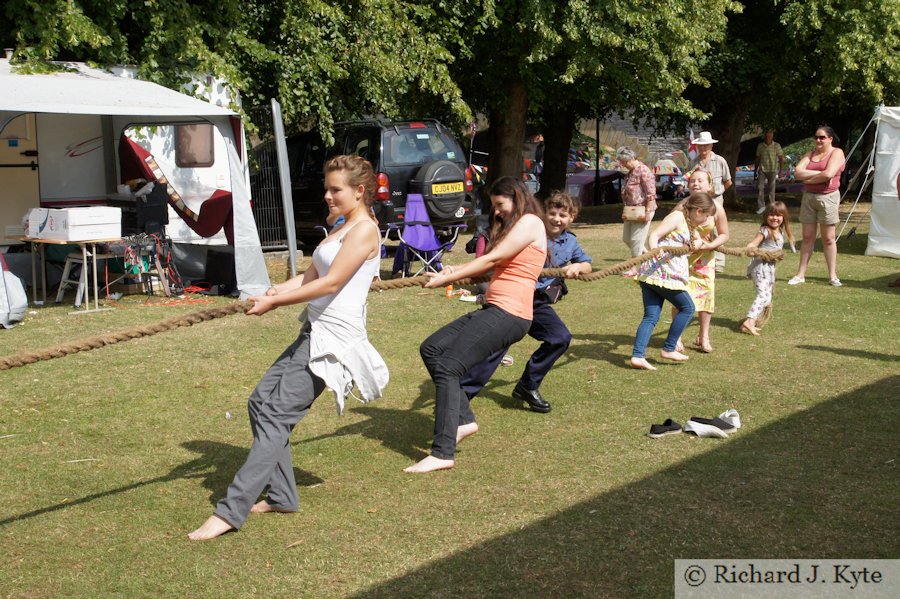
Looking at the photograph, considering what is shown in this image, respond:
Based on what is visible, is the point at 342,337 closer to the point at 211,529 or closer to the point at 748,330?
the point at 211,529

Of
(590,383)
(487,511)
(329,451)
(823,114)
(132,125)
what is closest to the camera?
(487,511)

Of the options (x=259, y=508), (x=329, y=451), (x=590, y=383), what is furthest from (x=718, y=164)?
(x=259, y=508)

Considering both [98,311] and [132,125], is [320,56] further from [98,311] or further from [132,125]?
[98,311]

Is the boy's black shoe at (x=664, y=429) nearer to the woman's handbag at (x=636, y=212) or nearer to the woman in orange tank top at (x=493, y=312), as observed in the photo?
the woman in orange tank top at (x=493, y=312)

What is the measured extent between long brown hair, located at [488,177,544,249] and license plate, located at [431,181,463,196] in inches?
340

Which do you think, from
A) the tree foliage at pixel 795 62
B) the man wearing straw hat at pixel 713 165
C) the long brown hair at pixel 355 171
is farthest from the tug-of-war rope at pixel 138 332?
the tree foliage at pixel 795 62

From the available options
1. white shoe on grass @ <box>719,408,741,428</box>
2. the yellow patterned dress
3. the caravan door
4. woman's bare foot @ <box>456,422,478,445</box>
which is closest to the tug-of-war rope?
woman's bare foot @ <box>456,422,478,445</box>

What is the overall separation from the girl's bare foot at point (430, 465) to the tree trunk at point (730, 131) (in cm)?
2065

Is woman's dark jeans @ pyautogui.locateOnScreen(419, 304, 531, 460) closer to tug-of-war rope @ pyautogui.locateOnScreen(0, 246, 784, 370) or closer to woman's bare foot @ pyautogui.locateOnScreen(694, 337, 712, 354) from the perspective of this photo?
tug-of-war rope @ pyautogui.locateOnScreen(0, 246, 784, 370)

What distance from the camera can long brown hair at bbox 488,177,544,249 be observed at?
19.2ft

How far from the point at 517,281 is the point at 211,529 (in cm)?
223

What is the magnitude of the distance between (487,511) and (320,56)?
423 inches

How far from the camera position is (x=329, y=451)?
5.99 meters

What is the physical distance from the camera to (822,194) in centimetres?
1220
